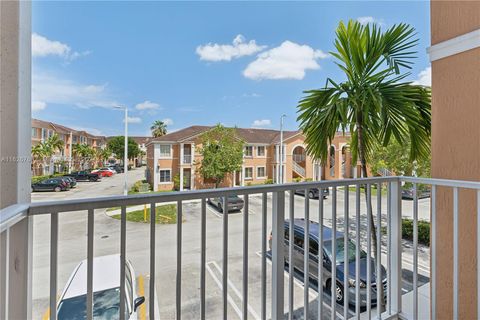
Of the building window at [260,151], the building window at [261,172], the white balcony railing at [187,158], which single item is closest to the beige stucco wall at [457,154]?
the building window at [260,151]

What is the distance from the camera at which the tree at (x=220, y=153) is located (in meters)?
11.9

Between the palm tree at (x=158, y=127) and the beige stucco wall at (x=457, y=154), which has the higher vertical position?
the palm tree at (x=158, y=127)

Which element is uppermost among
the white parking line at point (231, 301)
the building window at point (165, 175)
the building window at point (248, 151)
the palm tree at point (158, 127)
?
the palm tree at point (158, 127)

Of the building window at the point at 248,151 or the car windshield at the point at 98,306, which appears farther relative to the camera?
the building window at the point at 248,151

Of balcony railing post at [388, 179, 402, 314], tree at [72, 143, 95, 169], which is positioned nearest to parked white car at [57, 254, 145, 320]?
balcony railing post at [388, 179, 402, 314]

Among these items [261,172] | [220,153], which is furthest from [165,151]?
[261,172]

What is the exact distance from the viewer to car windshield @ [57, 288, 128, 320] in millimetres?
1822

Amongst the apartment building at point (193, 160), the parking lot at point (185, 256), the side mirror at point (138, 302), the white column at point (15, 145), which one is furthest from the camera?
the apartment building at point (193, 160)

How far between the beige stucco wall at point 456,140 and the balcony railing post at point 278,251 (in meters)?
1.10

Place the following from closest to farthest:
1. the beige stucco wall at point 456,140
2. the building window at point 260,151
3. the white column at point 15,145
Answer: the white column at point 15,145 → the beige stucco wall at point 456,140 → the building window at point 260,151

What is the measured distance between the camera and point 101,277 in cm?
167

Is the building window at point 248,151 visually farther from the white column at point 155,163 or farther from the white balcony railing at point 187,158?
the white column at point 155,163

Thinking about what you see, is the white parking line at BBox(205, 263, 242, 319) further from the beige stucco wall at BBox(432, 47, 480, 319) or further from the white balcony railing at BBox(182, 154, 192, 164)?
the white balcony railing at BBox(182, 154, 192, 164)

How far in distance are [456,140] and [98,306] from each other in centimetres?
266
